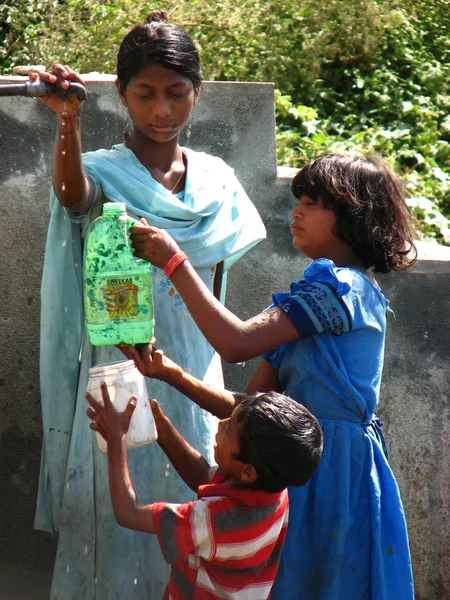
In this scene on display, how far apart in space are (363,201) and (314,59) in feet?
10.4

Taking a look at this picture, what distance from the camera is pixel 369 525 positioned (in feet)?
8.46

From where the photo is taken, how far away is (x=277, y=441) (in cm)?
229

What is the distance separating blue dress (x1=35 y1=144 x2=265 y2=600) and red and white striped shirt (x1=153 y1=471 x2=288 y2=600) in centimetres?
56

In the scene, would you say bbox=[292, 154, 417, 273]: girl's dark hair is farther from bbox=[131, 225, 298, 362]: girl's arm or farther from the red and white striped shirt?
the red and white striped shirt

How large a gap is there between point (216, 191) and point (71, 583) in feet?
4.44

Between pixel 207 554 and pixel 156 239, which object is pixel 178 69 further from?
pixel 207 554

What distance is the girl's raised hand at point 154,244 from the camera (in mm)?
2424

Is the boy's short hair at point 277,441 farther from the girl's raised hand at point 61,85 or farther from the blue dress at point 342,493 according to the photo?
the girl's raised hand at point 61,85

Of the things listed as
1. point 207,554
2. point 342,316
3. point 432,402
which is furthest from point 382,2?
point 207,554

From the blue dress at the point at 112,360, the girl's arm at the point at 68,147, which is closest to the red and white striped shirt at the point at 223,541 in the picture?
the blue dress at the point at 112,360

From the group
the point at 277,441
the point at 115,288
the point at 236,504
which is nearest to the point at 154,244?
the point at 115,288

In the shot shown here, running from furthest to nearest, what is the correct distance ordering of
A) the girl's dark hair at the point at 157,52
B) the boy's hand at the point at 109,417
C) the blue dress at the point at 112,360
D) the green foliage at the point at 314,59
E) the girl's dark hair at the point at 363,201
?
the green foliage at the point at 314,59, the blue dress at the point at 112,360, the girl's dark hair at the point at 157,52, the girl's dark hair at the point at 363,201, the boy's hand at the point at 109,417

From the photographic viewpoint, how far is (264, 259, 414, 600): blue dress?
254cm

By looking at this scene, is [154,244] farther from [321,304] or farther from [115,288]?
[321,304]
